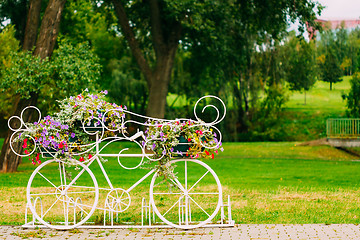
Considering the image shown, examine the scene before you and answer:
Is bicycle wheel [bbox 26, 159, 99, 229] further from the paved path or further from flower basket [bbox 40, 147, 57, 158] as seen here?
the paved path

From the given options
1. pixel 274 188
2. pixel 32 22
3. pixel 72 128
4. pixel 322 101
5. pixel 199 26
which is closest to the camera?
pixel 72 128

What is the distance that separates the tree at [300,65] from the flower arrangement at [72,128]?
32.2m

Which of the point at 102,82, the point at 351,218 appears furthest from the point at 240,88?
the point at 351,218

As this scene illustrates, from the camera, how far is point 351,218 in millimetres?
8438

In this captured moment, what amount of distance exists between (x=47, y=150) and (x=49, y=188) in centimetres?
582

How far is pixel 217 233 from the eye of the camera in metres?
6.98

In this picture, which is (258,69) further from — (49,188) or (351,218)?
(351,218)

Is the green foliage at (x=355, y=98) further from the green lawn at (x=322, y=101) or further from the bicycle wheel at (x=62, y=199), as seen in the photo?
the bicycle wheel at (x=62, y=199)

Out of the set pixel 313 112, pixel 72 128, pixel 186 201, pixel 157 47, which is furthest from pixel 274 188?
pixel 313 112

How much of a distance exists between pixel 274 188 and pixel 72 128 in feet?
22.2

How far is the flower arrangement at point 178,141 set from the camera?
7246 millimetres

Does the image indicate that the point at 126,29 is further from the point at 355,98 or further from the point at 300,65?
the point at 300,65

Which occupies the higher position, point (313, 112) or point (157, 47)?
point (157, 47)

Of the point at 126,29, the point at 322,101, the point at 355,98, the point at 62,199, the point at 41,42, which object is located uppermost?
the point at 126,29
